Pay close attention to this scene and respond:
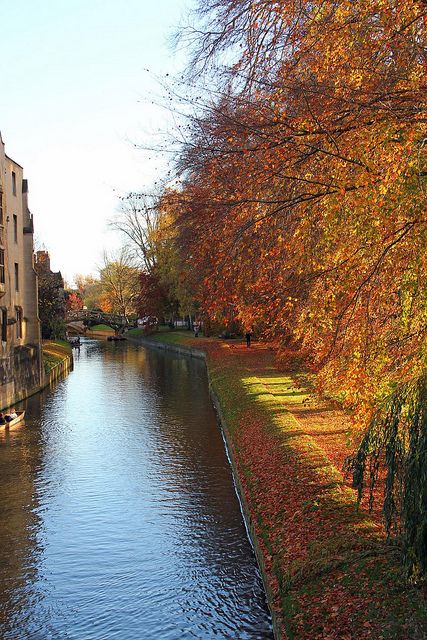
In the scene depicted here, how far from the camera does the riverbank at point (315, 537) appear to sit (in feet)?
28.1

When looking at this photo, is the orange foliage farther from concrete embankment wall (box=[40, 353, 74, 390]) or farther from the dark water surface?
concrete embankment wall (box=[40, 353, 74, 390])

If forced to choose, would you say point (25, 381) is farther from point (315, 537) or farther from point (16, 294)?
point (315, 537)

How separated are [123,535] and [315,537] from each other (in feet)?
18.1

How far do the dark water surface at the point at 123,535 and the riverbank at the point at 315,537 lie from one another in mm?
842

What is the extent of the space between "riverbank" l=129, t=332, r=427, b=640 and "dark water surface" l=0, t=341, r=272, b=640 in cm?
84

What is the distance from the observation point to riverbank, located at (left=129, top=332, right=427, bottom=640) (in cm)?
857

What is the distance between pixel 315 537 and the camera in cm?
1138

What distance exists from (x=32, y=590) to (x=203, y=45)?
9.38 metres

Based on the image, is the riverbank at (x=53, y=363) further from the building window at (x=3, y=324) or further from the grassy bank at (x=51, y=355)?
the building window at (x=3, y=324)

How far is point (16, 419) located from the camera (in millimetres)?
27969

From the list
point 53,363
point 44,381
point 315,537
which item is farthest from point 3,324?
point 315,537

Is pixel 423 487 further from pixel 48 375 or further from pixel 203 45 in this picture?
pixel 48 375

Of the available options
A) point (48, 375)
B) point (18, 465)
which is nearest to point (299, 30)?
point (18, 465)

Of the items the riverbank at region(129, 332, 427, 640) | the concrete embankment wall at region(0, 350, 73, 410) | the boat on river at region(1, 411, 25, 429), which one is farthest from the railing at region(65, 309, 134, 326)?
the riverbank at region(129, 332, 427, 640)
